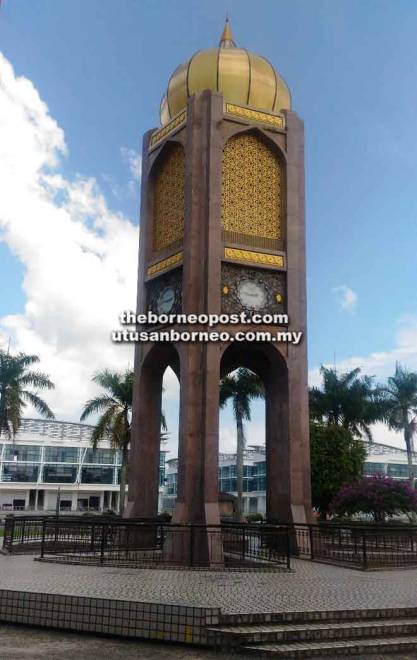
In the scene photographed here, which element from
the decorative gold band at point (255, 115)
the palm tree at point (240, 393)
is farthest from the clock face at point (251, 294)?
the palm tree at point (240, 393)

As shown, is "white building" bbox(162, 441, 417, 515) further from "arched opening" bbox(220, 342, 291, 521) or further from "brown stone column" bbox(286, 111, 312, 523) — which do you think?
"brown stone column" bbox(286, 111, 312, 523)

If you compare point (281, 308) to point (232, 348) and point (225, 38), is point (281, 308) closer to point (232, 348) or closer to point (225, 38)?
point (232, 348)

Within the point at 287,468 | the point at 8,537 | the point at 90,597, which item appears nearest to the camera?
the point at 90,597

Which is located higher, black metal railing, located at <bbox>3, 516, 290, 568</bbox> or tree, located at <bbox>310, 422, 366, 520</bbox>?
tree, located at <bbox>310, 422, 366, 520</bbox>

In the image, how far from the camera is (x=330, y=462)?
116ft

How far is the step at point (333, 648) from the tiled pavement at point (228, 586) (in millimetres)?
661

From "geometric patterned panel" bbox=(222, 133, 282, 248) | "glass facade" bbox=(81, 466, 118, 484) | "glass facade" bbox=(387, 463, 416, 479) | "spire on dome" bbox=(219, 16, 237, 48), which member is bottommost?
"glass facade" bbox=(81, 466, 118, 484)

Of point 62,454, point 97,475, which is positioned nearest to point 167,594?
point 62,454

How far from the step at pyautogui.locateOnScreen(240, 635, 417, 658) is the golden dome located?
53.1 feet

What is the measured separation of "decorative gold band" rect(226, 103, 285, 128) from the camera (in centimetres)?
1963

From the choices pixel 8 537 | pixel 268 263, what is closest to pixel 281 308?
pixel 268 263

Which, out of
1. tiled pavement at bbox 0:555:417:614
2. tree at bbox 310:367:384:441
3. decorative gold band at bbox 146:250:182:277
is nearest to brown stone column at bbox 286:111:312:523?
decorative gold band at bbox 146:250:182:277

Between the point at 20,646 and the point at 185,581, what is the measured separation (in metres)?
4.23

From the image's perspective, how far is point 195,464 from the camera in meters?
16.8
